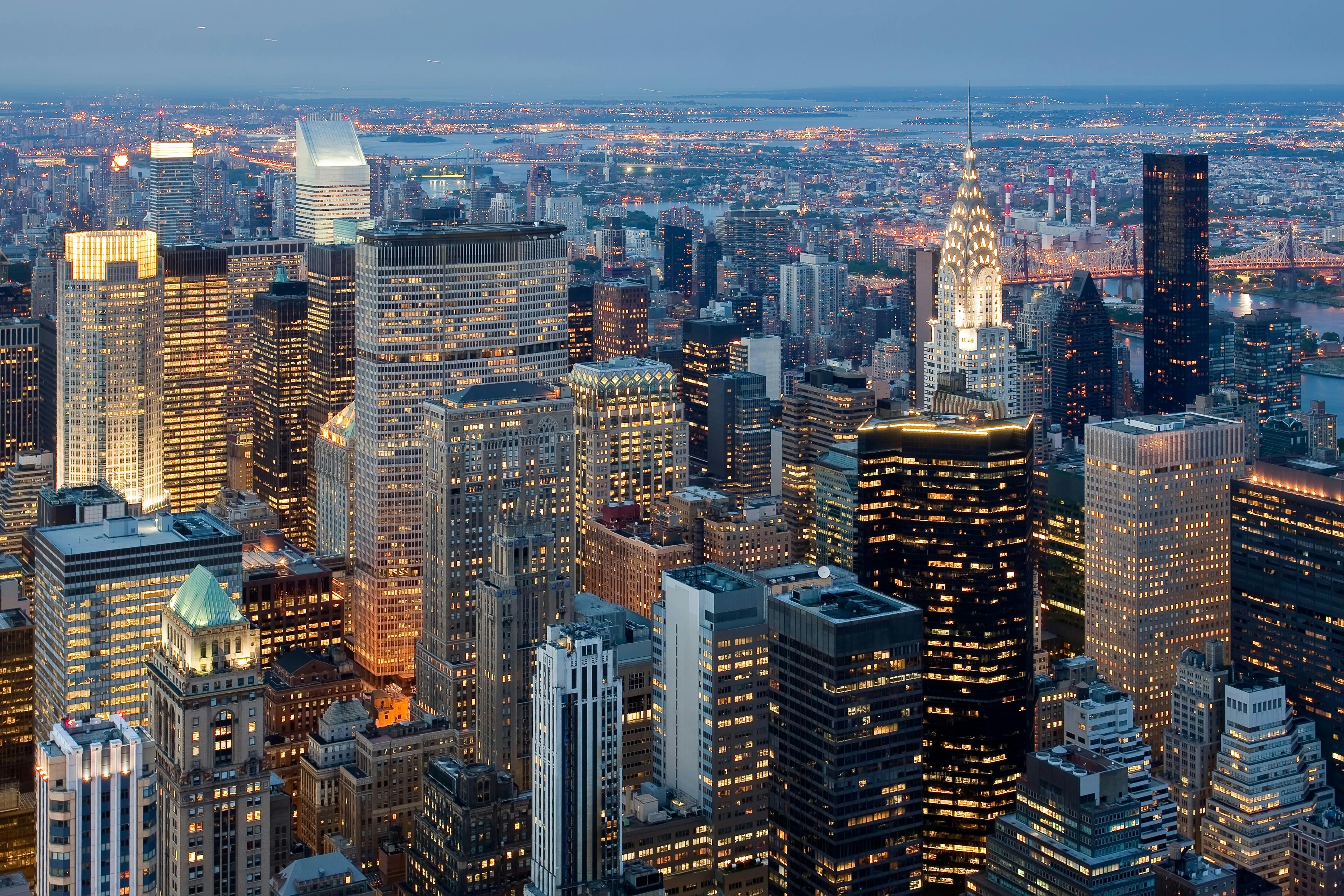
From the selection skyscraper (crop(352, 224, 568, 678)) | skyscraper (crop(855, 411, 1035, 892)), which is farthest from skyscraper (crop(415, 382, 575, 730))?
skyscraper (crop(855, 411, 1035, 892))

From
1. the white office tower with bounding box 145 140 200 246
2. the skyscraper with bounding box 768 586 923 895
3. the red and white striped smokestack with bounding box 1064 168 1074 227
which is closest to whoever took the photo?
the skyscraper with bounding box 768 586 923 895

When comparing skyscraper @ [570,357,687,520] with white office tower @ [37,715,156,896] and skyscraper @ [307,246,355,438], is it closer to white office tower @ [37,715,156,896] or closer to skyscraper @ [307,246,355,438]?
skyscraper @ [307,246,355,438]

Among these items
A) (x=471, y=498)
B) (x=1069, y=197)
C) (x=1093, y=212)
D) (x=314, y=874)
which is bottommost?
(x=314, y=874)

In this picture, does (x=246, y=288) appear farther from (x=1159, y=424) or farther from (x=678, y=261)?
(x=1159, y=424)

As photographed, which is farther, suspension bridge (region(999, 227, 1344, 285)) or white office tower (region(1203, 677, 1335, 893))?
suspension bridge (region(999, 227, 1344, 285))

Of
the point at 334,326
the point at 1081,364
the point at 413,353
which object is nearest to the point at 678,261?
the point at 1081,364

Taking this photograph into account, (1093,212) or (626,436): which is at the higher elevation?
(1093,212)
